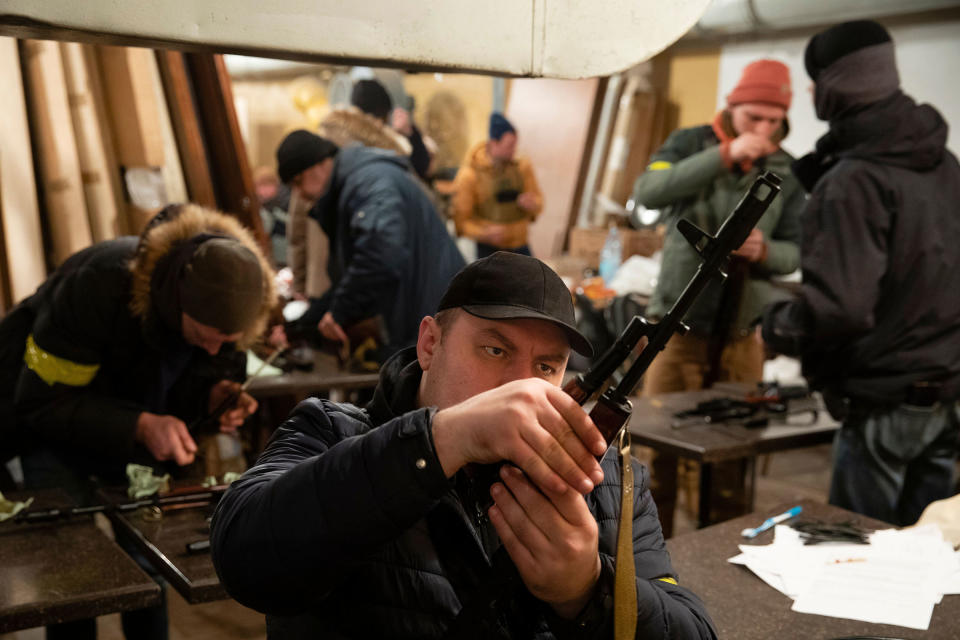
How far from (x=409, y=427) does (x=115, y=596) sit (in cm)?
106

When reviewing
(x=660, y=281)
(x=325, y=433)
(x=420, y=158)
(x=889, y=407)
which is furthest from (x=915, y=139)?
(x=420, y=158)

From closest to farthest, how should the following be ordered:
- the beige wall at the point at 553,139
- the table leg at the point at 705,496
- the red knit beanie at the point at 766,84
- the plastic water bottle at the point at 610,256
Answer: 1. the table leg at the point at 705,496
2. the red knit beanie at the point at 766,84
3. the plastic water bottle at the point at 610,256
4. the beige wall at the point at 553,139

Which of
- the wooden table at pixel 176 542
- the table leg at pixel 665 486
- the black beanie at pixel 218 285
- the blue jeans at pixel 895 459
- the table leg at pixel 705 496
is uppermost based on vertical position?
the black beanie at pixel 218 285

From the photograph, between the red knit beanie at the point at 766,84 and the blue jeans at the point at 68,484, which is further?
the red knit beanie at the point at 766,84

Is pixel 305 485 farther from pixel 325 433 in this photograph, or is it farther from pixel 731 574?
pixel 731 574

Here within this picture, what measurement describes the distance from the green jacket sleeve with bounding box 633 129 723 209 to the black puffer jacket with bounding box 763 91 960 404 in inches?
42.0

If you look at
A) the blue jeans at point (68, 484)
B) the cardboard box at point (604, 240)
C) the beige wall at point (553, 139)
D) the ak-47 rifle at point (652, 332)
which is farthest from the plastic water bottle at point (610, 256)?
the ak-47 rifle at point (652, 332)

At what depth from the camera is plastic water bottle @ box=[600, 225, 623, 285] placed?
259 inches

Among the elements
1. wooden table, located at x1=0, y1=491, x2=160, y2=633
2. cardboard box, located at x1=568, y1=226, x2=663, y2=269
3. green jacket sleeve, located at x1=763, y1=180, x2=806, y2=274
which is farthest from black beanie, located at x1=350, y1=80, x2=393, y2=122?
wooden table, located at x1=0, y1=491, x2=160, y2=633

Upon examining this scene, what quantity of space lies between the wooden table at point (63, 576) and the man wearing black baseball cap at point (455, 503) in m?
0.58

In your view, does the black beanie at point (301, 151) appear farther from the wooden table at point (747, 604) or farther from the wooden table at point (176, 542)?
the wooden table at point (747, 604)

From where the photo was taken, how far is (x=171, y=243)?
8.82ft

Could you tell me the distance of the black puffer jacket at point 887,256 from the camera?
2.84 metres

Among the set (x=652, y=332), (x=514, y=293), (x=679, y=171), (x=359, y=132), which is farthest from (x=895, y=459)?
(x=359, y=132)
